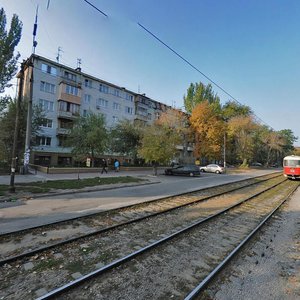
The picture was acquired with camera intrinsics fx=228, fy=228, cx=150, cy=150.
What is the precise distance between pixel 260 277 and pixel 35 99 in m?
37.1

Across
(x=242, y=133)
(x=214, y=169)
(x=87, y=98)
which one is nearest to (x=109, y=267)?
(x=214, y=169)

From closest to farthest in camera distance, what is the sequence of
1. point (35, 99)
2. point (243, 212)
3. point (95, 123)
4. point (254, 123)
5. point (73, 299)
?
1. point (73, 299)
2. point (243, 212)
3. point (95, 123)
4. point (35, 99)
5. point (254, 123)

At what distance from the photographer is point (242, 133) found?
53.3 meters

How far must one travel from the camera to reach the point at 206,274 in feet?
14.5

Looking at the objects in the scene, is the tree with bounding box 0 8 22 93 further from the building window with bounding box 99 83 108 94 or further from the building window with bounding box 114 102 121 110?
the building window with bounding box 114 102 121 110

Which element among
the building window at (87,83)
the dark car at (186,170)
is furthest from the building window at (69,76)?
the dark car at (186,170)

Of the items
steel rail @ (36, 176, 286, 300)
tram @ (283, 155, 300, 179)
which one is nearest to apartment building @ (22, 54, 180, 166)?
tram @ (283, 155, 300, 179)

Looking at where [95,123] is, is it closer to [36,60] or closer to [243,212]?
[36,60]

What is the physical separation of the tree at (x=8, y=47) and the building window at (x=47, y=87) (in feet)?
40.5

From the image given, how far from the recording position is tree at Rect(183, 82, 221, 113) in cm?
5131

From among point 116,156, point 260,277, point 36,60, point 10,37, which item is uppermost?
point 36,60

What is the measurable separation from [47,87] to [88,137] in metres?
14.6

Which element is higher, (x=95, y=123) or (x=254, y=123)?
(x=254, y=123)

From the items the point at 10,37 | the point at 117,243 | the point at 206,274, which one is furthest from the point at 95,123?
the point at 206,274
